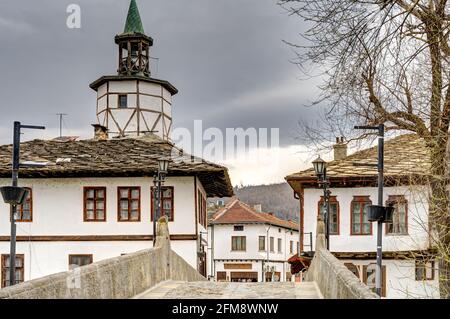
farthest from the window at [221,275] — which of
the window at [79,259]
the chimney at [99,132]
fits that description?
the window at [79,259]

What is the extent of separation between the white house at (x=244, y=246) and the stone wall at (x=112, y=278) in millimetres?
41393

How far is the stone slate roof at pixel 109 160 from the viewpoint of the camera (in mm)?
29177

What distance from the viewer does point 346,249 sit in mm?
31109

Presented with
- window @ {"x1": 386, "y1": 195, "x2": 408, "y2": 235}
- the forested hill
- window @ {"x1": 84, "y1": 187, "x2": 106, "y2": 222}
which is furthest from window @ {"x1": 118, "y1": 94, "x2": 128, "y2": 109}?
the forested hill

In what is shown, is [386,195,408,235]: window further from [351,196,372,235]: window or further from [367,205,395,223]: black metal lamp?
[367,205,395,223]: black metal lamp

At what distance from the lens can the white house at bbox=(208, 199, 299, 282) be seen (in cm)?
6309

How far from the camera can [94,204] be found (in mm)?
29859

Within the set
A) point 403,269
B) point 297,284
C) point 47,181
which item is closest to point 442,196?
point 297,284

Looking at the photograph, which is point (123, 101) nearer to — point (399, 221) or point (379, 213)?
point (399, 221)

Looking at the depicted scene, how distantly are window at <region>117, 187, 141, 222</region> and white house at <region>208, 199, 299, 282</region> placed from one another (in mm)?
31091

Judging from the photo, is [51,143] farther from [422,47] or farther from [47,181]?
[422,47]

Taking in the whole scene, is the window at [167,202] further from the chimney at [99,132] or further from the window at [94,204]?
the chimney at [99,132]

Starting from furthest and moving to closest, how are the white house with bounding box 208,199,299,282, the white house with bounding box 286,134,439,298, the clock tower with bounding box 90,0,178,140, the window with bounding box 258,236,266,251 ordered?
the window with bounding box 258,236,266,251, the white house with bounding box 208,199,299,282, the clock tower with bounding box 90,0,178,140, the white house with bounding box 286,134,439,298
